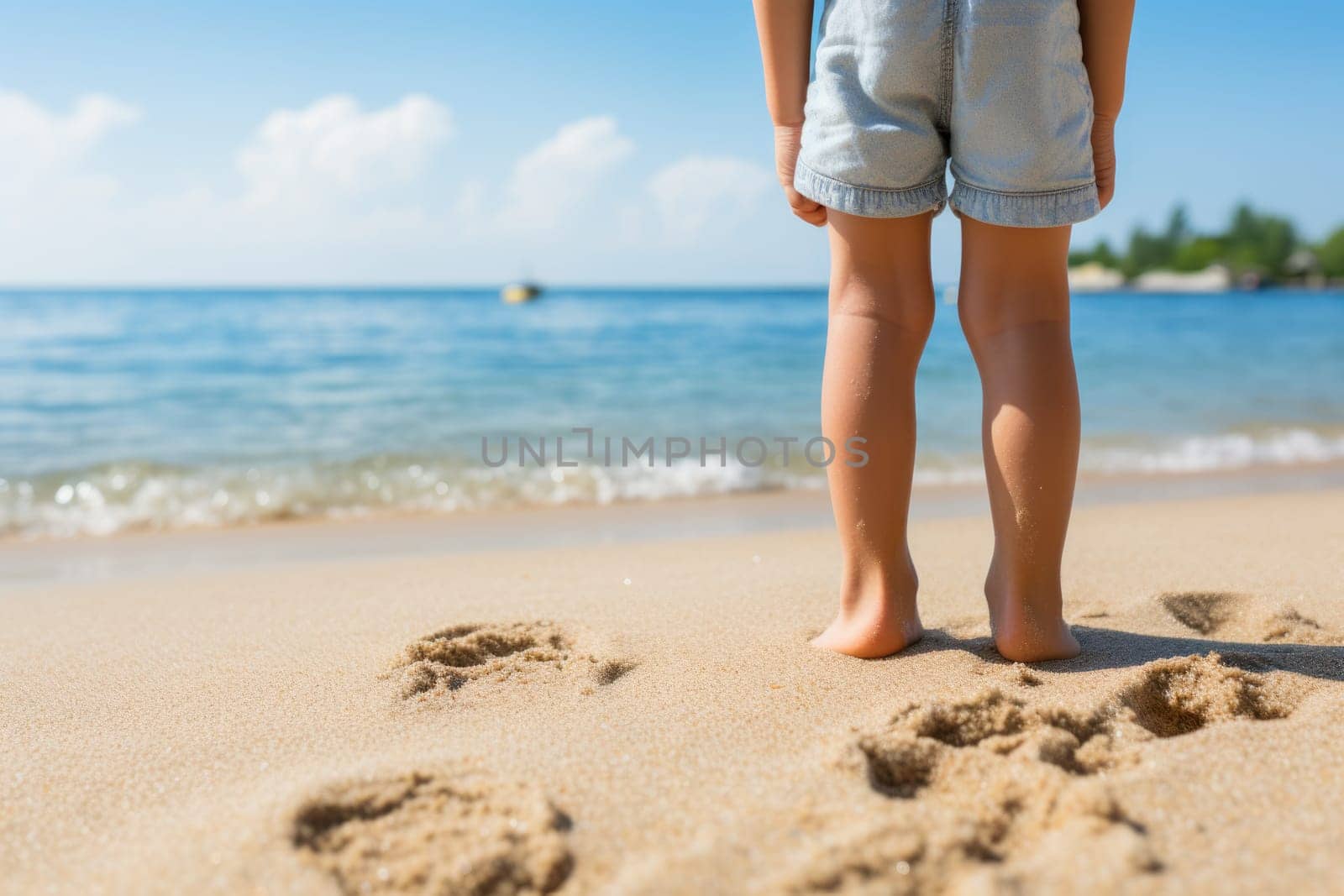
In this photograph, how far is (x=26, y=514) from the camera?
3.91 metres

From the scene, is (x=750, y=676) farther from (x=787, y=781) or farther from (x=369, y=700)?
(x=369, y=700)

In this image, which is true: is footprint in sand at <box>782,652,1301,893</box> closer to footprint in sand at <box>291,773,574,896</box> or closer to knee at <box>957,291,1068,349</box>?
footprint in sand at <box>291,773,574,896</box>

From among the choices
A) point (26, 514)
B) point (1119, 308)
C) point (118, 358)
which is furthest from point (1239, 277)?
point (26, 514)

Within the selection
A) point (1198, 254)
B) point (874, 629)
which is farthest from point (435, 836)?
point (1198, 254)

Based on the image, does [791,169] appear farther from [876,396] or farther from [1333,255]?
[1333,255]

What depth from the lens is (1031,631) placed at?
138 centimetres

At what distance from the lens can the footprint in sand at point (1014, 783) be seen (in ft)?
2.72

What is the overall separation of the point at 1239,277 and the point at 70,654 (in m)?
65.5

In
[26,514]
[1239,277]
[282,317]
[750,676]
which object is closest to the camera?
[750,676]

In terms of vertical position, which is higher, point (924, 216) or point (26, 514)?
point (924, 216)

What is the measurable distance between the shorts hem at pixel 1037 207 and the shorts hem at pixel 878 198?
69 mm

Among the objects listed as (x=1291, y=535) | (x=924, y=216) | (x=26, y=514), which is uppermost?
(x=924, y=216)

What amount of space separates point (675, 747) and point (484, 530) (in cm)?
255

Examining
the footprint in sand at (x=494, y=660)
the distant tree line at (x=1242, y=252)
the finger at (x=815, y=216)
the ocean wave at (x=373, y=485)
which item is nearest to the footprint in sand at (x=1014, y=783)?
the footprint in sand at (x=494, y=660)
